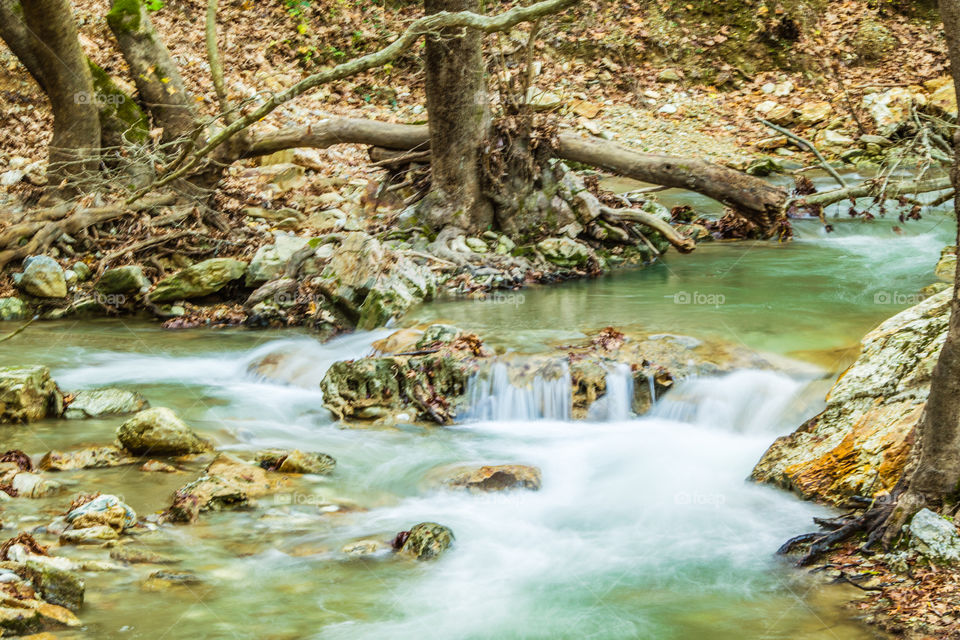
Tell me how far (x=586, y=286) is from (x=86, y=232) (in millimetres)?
6572

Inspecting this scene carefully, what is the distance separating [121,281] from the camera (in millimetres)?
10586

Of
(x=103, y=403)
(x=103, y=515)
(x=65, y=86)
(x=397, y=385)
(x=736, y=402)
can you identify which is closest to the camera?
(x=103, y=515)

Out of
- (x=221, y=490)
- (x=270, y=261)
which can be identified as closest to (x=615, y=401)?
(x=221, y=490)

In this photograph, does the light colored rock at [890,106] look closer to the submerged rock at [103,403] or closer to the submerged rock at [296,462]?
the submerged rock at [296,462]

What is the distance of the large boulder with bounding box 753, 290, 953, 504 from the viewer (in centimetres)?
480

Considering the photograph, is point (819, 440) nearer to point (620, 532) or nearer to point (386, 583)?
point (620, 532)

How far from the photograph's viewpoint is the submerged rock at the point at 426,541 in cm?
470

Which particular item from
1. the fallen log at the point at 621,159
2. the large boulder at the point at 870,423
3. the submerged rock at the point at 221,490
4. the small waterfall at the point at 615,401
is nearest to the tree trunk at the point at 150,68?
the fallen log at the point at 621,159

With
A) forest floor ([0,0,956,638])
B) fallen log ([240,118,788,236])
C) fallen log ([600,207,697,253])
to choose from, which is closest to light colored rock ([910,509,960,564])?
fallen log ([240,118,788,236])

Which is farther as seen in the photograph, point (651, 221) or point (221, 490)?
point (651, 221)

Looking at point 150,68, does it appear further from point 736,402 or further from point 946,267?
Result: point 946,267

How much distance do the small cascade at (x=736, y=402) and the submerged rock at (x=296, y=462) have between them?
261 cm

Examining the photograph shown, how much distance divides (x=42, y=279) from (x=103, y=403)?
421 cm

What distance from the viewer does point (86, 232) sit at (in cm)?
1140
